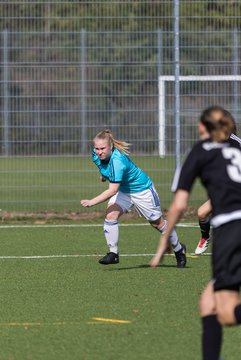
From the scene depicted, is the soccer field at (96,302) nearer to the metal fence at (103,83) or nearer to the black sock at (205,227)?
the black sock at (205,227)

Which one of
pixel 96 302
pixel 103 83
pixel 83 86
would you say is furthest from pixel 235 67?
pixel 96 302

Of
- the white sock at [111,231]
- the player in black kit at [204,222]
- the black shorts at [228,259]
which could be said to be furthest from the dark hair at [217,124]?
the white sock at [111,231]

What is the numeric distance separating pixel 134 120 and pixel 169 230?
12.4m

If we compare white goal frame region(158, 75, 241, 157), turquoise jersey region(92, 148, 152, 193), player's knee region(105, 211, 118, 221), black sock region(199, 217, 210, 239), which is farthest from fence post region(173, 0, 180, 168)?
player's knee region(105, 211, 118, 221)

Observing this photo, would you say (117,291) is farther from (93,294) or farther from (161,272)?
(161,272)

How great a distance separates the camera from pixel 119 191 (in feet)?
43.1

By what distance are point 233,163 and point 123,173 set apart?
5574 mm

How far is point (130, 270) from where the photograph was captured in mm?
12703

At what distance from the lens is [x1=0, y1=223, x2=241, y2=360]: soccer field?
834cm

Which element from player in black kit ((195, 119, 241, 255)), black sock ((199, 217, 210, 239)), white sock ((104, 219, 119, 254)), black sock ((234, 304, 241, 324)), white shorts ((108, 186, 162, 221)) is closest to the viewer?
black sock ((234, 304, 241, 324))

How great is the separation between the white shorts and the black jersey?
18.7 feet

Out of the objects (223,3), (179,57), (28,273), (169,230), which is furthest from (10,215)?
(169,230)

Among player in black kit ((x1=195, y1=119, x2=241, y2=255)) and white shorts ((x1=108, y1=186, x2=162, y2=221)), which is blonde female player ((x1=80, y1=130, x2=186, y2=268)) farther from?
player in black kit ((x1=195, y1=119, x2=241, y2=255))

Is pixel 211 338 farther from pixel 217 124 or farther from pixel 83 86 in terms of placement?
pixel 83 86
